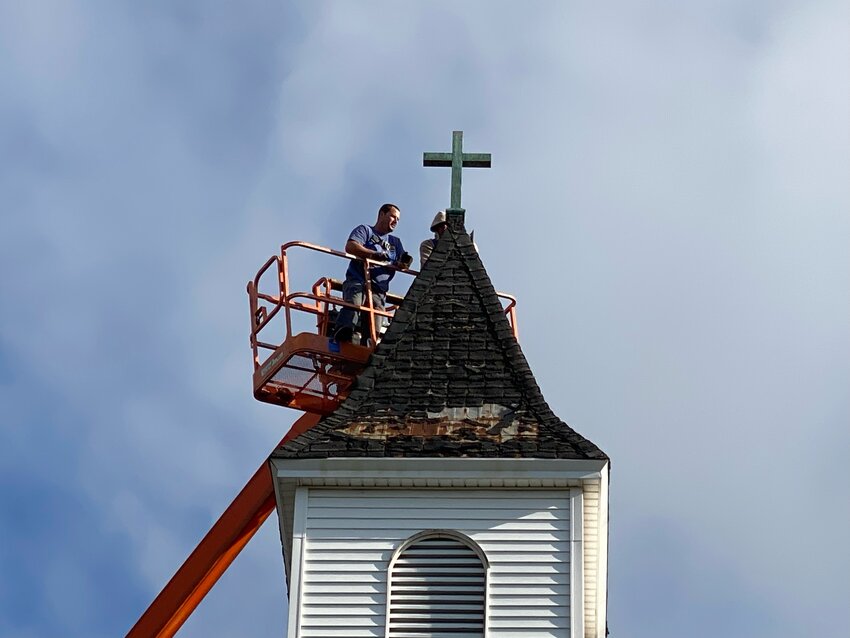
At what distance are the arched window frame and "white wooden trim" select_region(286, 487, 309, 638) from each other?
90 centimetres

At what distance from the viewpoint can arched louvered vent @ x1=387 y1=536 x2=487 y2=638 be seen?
25.6 m

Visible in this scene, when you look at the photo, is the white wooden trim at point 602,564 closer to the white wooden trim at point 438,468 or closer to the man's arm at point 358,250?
the white wooden trim at point 438,468

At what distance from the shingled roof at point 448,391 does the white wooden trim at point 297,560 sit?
49 centimetres

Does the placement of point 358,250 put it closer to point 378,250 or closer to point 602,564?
point 378,250

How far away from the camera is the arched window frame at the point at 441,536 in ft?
83.9

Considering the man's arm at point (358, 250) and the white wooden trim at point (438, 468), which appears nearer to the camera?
the white wooden trim at point (438, 468)

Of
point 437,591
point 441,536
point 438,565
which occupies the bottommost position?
point 437,591

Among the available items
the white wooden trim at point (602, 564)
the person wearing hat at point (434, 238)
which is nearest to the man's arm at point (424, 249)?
the person wearing hat at point (434, 238)

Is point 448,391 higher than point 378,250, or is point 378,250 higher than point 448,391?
point 378,250

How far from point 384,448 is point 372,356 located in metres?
1.97

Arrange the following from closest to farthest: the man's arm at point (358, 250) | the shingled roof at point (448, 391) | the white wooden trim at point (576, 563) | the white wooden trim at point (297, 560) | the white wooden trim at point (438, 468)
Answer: the white wooden trim at point (576, 563) → the white wooden trim at point (297, 560) → the white wooden trim at point (438, 468) → the shingled roof at point (448, 391) → the man's arm at point (358, 250)

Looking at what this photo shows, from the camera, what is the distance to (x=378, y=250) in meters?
30.4

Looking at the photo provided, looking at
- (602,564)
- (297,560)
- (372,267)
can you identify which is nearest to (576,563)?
(602,564)

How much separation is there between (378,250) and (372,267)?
0.28m
